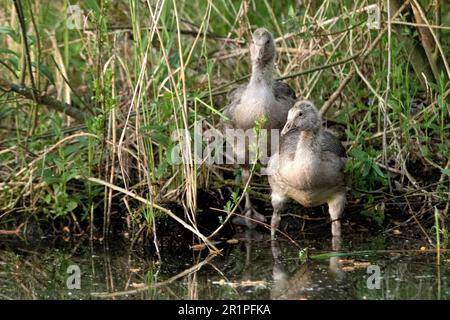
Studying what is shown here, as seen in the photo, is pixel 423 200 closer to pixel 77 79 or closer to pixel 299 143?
pixel 299 143

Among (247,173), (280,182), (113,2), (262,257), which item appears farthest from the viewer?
(113,2)

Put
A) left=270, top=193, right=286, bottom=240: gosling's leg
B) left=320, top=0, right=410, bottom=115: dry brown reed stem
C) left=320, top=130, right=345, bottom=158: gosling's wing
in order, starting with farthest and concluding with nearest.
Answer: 1. left=320, top=0, right=410, bottom=115: dry brown reed stem
2. left=270, top=193, right=286, bottom=240: gosling's leg
3. left=320, top=130, right=345, bottom=158: gosling's wing

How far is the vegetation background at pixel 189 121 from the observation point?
21.4 feet

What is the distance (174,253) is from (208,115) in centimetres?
155

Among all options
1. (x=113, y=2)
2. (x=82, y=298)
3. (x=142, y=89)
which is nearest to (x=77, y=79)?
(x=113, y=2)

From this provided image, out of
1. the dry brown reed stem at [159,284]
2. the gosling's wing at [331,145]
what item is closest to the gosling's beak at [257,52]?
the gosling's wing at [331,145]

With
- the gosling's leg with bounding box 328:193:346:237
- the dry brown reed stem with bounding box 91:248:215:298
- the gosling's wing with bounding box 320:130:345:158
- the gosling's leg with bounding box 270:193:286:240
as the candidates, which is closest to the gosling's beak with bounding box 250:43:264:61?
the gosling's wing with bounding box 320:130:345:158

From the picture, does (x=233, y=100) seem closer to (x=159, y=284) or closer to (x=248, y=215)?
(x=248, y=215)

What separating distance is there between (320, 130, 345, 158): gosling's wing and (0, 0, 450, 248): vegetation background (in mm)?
101

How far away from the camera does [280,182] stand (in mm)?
6676

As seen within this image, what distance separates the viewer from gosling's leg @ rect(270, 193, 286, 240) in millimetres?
6801

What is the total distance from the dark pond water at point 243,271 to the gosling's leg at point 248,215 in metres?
0.37

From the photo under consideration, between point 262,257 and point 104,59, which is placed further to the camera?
point 104,59

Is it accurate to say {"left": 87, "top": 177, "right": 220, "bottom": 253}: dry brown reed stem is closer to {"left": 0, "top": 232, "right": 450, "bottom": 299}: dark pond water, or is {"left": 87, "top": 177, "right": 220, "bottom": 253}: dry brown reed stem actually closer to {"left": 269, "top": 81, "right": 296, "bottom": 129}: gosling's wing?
{"left": 0, "top": 232, "right": 450, "bottom": 299}: dark pond water
